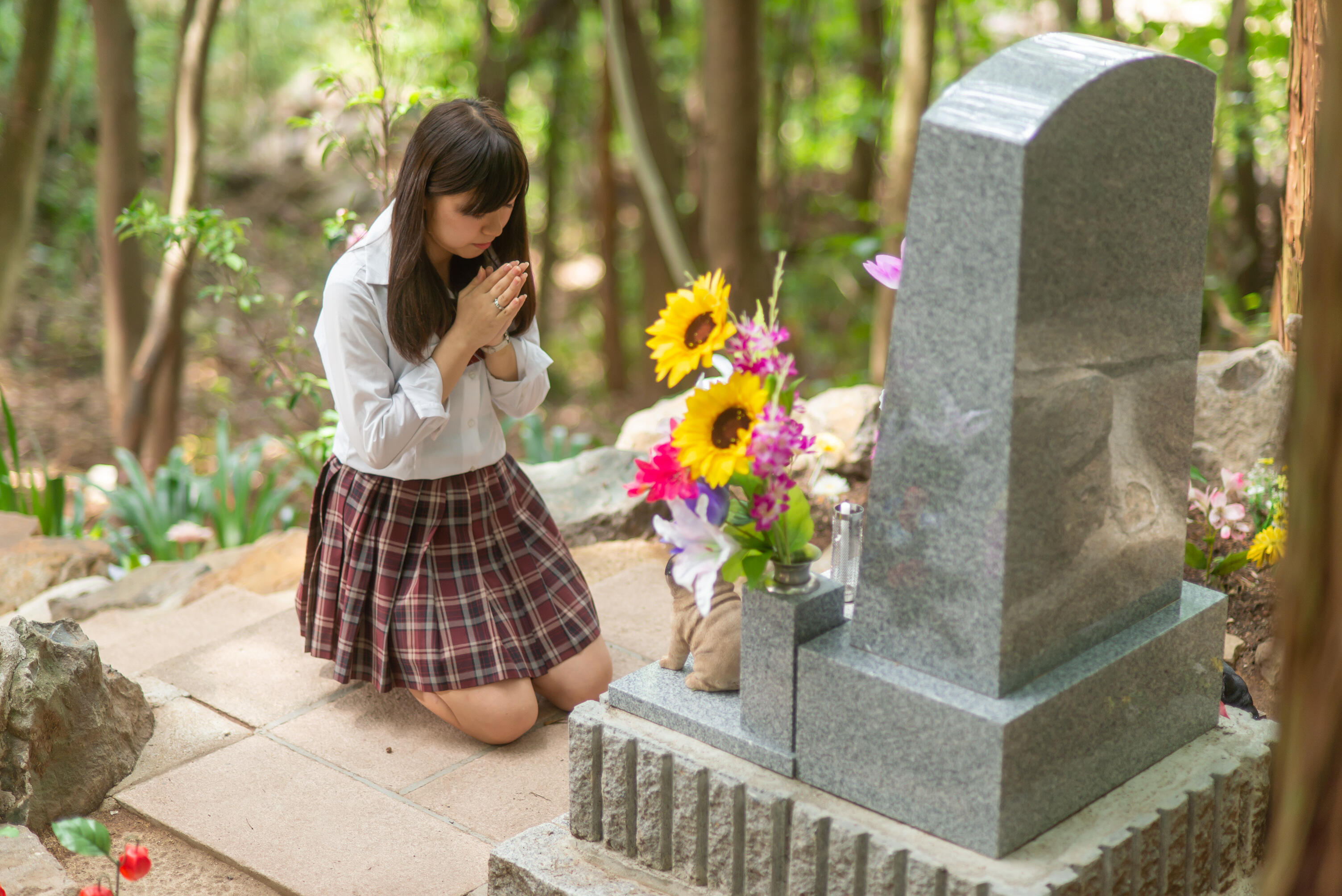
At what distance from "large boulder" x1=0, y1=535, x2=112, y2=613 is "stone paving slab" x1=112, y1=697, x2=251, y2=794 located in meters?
1.50

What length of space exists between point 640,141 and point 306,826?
14.5ft

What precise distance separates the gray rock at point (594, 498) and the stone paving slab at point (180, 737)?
1.38 meters

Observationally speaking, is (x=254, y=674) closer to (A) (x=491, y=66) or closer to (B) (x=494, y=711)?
(B) (x=494, y=711)

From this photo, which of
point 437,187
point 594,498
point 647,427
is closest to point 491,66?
point 647,427

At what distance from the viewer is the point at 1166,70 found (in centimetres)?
187

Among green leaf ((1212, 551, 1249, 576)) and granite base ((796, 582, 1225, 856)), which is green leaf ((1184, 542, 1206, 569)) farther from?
granite base ((796, 582, 1225, 856))

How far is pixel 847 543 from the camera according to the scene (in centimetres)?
245

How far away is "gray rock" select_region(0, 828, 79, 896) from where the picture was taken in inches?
80.4

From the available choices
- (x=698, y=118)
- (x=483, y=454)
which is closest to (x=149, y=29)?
(x=698, y=118)

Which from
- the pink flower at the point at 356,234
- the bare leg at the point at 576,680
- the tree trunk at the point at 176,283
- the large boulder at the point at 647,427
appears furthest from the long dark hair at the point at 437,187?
the tree trunk at the point at 176,283

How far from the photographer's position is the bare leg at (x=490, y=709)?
275 cm

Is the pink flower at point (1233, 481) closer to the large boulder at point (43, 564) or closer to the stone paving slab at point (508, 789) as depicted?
the stone paving slab at point (508, 789)


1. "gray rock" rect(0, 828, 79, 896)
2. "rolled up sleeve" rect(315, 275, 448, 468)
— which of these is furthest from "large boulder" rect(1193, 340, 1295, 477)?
"gray rock" rect(0, 828, 79, 896)

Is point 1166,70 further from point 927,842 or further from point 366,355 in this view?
point 366,355
